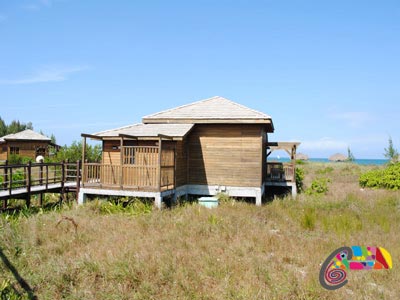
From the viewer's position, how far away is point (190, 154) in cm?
1836

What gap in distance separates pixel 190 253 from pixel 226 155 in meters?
9.34

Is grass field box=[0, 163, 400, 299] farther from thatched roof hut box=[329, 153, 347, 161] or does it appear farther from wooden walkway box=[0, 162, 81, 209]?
thatched roof hut box=[329, 153, 347, 161]

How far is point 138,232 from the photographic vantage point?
10.8 meters

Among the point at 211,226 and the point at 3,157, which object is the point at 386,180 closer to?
the point at 211,226

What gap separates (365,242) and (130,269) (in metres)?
7.11

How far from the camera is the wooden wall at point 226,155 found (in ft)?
57.2

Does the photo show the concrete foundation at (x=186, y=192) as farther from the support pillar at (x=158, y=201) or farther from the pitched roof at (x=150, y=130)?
the pitched roof at (x=150, y=130)

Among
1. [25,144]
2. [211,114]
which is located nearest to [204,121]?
[211,114]

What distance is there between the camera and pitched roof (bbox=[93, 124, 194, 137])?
1631cm

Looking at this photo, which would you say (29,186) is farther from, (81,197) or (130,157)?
(130,157)

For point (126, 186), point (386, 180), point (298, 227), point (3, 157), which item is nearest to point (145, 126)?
point (126, 186)

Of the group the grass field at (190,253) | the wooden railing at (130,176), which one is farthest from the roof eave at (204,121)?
the grass field at (190,253)

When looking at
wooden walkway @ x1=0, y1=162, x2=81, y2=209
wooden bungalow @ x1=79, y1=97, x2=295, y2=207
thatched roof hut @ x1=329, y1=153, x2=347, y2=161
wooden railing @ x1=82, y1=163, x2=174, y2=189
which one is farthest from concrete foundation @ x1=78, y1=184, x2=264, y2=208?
thatched roof hut @ x1=329, y1=153, x2=347, y2=161

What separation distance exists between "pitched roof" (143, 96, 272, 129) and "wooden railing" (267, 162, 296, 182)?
5855mm
